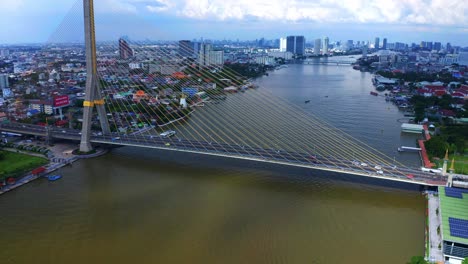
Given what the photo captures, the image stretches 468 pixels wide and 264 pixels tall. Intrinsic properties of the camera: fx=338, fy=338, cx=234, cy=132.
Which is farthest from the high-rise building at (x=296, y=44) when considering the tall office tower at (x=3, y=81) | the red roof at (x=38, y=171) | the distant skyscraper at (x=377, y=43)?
the red roof at (x=38, y=171)

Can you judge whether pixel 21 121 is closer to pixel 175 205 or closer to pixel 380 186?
pixel 175 205

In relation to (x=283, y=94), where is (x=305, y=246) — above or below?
below

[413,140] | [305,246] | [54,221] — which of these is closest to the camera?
[305,246]

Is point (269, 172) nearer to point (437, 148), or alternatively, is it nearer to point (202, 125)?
point (437, 148)

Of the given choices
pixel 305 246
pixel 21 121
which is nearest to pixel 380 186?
pixel 305 246

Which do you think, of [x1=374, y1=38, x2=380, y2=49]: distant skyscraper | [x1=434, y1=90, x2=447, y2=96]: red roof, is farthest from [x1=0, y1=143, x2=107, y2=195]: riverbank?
[x1=374, y1=38, x2=380, y2=49]: distant skyscraper

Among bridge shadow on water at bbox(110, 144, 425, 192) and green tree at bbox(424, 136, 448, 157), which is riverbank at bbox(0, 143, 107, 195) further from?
green tree at bbox(424, 136, 448, 157)

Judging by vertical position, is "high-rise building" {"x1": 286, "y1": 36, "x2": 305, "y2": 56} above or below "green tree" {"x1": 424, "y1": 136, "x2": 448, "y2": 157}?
above
